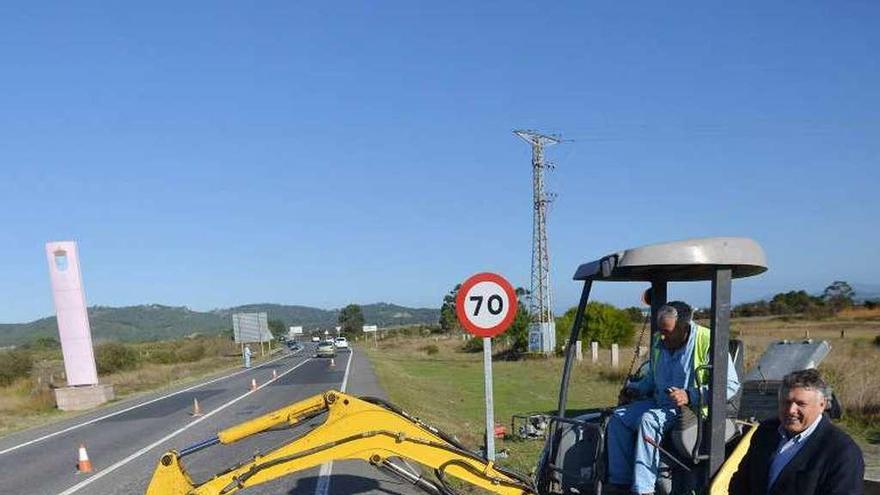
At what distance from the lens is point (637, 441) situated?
5.09 metres

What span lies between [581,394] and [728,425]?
17266 millimetres

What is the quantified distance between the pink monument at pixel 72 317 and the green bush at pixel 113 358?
2925cm

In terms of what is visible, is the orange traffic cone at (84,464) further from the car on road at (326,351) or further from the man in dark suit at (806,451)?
the car on road at (326,351)

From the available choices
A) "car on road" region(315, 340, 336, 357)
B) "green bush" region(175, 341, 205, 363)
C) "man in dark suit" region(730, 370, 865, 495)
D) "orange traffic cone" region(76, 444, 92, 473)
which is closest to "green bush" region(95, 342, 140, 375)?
"car on road" region(315, 340, 336, 357)

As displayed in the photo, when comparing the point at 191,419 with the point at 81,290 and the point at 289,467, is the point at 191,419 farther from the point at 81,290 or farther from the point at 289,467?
the point at 289,467

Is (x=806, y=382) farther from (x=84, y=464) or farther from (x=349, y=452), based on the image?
(x=84, y=464)

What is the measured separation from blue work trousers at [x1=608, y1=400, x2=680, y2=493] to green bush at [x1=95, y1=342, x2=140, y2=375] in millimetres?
56630

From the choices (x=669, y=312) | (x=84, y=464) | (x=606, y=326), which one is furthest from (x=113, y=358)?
(x=669, y=312)

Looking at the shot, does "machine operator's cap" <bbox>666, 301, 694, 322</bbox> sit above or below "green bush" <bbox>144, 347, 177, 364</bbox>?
above

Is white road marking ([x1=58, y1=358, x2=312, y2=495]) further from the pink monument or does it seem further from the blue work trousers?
the pink monument

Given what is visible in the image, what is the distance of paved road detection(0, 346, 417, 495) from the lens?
9.71m

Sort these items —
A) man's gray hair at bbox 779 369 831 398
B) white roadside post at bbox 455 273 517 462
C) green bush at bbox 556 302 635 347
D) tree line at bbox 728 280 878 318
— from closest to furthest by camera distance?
man's gray hair at bbox 779 369 831 398
white roadside post at bbox 455 273 517 462
green bush at bbox 556 302 635 347
tree line at bbox 728 280 878 318

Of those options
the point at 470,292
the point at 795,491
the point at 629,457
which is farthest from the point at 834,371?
the point at 795,491

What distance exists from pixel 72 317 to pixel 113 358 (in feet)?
106
